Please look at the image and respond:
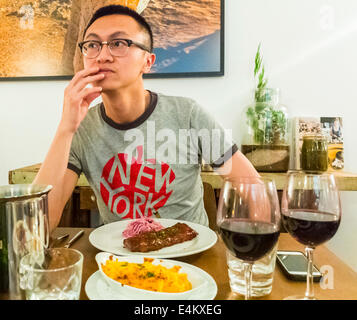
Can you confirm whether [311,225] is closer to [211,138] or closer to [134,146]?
[211,138]

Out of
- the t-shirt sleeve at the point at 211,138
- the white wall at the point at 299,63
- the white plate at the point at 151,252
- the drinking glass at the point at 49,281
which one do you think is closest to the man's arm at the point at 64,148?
the white plate at the point at 151,252

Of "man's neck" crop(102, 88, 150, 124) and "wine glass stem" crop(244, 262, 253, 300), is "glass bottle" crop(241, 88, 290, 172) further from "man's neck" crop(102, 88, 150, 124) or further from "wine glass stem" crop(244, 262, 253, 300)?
"wine glass stem" crop(244, 262, 253, 300)

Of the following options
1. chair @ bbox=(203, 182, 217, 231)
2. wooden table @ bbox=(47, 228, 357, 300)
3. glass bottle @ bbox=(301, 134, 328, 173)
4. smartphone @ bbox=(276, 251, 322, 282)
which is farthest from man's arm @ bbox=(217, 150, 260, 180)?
glass bottle @ bbox=(301, 134, 328, 173)

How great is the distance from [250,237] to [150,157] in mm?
922

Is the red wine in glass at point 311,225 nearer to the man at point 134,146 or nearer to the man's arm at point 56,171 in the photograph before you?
the man at point 134,146

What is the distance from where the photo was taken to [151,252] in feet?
2.39

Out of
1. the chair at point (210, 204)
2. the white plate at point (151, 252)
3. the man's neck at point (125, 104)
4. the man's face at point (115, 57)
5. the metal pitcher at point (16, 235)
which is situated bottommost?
the chair at point (210, 204)

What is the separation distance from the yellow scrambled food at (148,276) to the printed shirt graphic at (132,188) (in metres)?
0.67

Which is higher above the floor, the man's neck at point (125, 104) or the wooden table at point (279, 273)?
the man's neck at point (125, 104)

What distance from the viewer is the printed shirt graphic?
50.9 inches

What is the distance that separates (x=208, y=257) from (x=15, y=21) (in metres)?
2.10

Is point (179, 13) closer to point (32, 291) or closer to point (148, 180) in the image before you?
point (148, 180)

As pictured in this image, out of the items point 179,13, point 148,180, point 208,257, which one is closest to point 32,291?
A: point 208,257

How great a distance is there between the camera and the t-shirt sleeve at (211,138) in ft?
4.21
